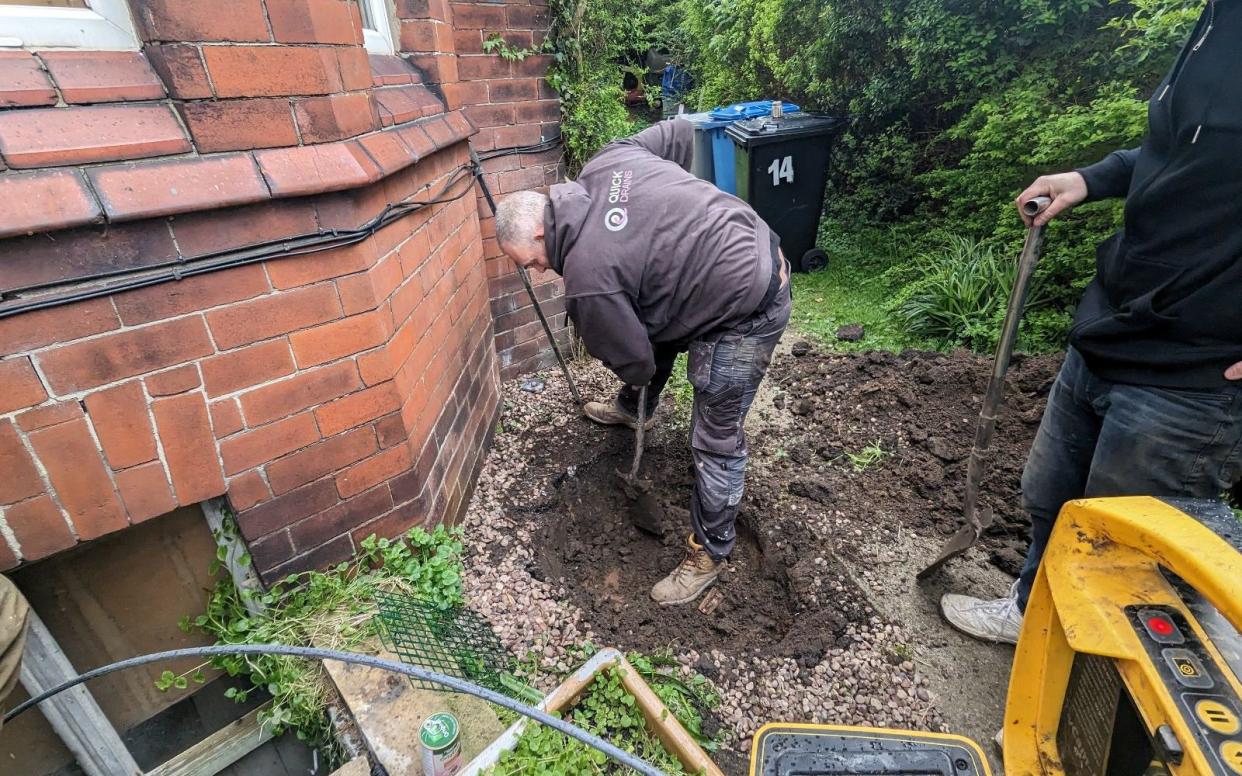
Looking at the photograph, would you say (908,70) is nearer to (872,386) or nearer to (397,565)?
(872,386)

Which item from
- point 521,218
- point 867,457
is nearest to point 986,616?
point 867,457

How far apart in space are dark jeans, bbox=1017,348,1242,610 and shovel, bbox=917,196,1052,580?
1.12 feet

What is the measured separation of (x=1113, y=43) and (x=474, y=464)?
4750 mm

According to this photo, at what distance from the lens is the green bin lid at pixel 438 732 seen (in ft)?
5.29

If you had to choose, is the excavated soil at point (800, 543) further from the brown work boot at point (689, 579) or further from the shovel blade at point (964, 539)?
the shovel blade at point (964, 539)

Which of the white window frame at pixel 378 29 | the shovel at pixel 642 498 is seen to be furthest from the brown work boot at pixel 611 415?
the white window frame at pixel 378 29

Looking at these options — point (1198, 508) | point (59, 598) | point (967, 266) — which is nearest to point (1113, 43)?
point (967, 266)

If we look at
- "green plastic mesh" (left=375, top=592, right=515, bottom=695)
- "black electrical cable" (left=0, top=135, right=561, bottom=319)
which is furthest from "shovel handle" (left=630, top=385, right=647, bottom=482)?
"black electrical cable" (left=0, top=135, right=561, bottom=319)

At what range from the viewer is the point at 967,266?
183 inches

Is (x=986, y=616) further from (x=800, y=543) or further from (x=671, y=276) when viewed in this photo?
(x=671, y=276)

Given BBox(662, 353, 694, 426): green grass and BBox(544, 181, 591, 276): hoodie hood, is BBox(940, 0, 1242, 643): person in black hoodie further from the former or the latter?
BBox(662, 353, 694, 426): green grass

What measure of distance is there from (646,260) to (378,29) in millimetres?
1597

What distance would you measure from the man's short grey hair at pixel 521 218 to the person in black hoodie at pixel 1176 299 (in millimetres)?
1775

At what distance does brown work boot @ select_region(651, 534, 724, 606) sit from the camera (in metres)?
2.64
